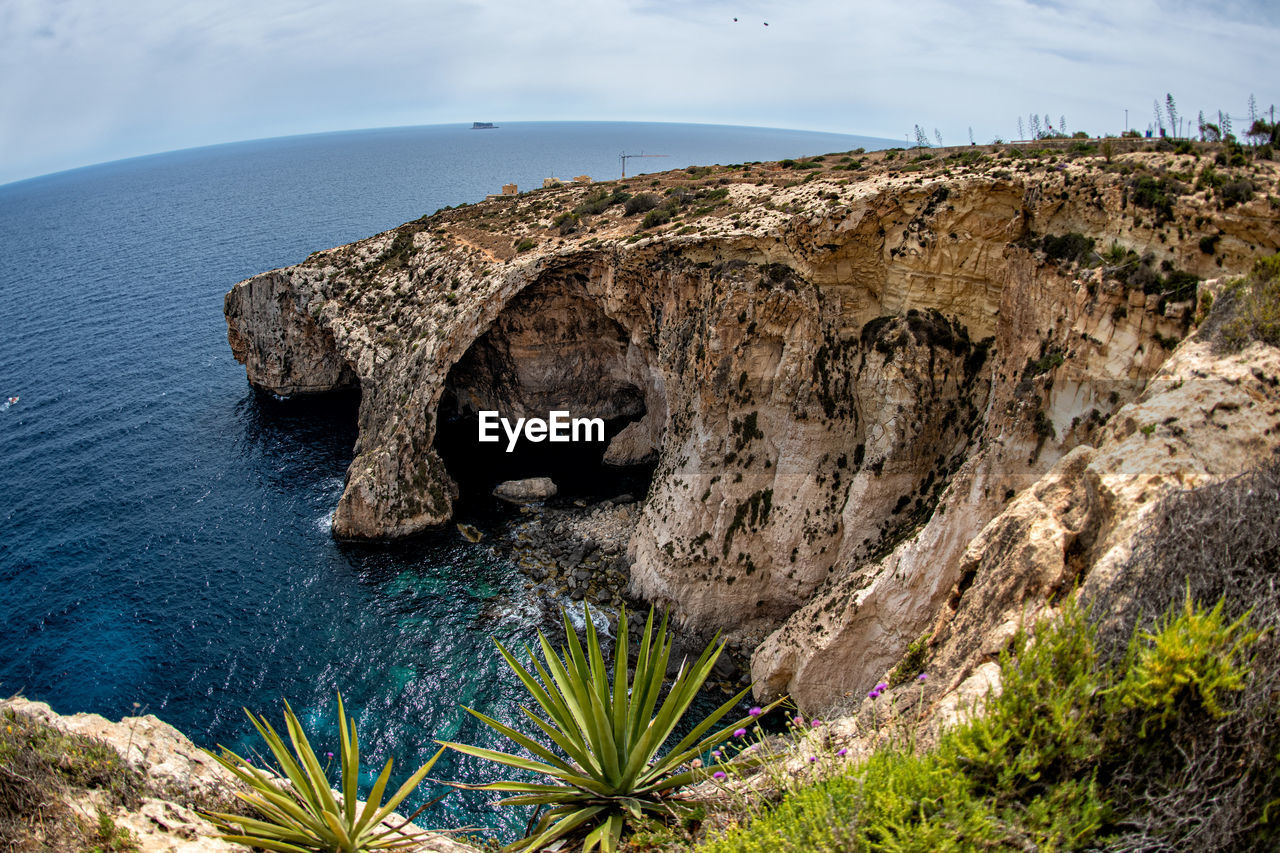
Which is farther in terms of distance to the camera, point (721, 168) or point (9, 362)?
point (9, 362)

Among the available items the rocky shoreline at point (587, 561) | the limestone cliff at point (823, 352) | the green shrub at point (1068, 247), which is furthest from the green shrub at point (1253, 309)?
the rocky shoreline at point (587, 561)

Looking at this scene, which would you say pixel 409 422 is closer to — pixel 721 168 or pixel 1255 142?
pixel 721 168

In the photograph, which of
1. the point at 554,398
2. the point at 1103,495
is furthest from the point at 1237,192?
the point at 554,398

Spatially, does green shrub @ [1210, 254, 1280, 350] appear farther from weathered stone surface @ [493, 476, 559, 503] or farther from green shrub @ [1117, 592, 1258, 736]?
weathered stone surface @ [493, 476, 559, 503]

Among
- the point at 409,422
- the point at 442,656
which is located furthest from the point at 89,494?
the point at 442,656

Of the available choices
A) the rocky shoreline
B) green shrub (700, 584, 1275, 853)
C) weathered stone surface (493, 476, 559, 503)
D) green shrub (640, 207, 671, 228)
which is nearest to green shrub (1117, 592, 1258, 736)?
green shrub (700, 584, 1275, 853)

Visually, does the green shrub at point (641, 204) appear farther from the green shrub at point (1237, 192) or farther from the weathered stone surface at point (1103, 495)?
the weathered stone surface at point (1103, 495)
